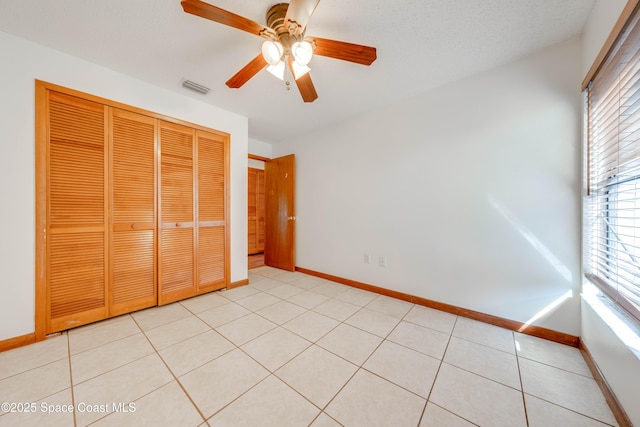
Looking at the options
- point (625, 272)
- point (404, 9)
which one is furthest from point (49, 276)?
point (625, 272)

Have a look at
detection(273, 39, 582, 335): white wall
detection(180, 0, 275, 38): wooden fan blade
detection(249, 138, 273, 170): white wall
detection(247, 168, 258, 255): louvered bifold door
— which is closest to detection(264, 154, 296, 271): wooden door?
detection(249, 138, 273, 170): white wall

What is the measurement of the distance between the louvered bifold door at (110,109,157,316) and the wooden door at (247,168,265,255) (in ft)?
10.2

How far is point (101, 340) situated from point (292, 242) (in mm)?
2465

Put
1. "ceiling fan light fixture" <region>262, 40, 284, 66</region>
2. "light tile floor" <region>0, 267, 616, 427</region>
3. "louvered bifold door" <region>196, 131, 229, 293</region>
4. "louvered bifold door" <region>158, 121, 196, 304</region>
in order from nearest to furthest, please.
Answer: "light tile floor" <region>0, 267, 616, 427</region>, "ceiling fan light fixture" <region>262, 40, 284, 66</region>, "louvered bifold door" <region>158, 121, 196, 304</region>, "louvered bifold door" <region>196, 131, 229, 293</region>

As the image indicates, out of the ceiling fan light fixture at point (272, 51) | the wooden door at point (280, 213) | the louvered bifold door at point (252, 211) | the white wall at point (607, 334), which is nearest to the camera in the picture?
the white wall at point (607, 334)

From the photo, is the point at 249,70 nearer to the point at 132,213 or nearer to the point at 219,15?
the point at 219,15

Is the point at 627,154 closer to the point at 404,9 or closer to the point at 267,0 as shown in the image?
the point at 404,9

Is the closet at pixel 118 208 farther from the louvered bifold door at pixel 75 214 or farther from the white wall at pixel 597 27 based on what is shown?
the white wall at pixel 597 27

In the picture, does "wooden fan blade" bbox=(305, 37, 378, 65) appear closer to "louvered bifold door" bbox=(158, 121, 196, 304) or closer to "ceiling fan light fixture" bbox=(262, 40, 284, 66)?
"ceiling fan light fixture" bbox=(262, 40, 284, 66)

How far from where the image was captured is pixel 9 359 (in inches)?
59.7

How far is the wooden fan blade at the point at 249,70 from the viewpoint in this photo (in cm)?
155

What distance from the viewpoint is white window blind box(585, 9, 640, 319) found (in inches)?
43.7

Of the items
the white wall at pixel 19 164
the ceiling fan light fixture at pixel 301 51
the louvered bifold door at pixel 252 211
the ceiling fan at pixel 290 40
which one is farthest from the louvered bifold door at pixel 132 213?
the louvered bifold door at pixel 252 211

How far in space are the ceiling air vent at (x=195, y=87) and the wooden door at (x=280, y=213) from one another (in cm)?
160
